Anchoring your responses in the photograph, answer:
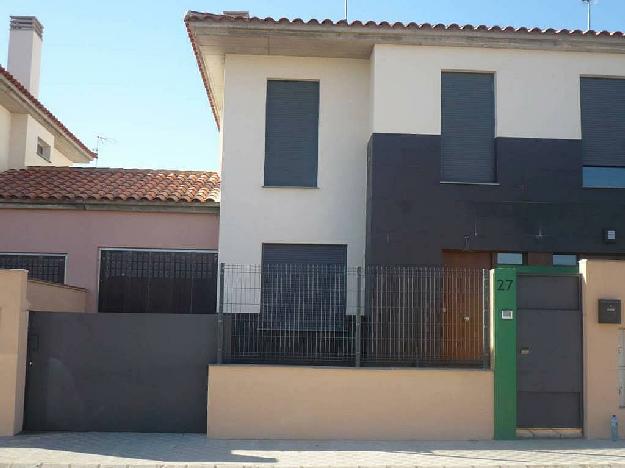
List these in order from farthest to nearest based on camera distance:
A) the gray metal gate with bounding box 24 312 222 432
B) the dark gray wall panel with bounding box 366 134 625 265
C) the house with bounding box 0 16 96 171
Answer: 1. the house with bounding box 0 16 96 171
2. the dark gray wall panel with bounding box 366 134 625 265
3. the gray metal gate with bounding box 24 312 222 432

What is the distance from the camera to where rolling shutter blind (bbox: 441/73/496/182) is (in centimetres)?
1270

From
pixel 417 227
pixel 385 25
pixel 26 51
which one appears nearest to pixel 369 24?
pixel 385 25

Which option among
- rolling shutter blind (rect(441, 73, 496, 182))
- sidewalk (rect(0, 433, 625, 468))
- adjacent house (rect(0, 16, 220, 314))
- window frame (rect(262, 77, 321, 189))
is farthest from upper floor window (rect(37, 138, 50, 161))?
rolling shutter blind (rect(441, 73, 496, 182))

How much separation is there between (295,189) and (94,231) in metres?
3.92

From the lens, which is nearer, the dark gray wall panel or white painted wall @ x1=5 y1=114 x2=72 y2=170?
the dark gray wall panel

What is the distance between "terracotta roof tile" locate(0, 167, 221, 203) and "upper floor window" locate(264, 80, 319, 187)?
1.37m

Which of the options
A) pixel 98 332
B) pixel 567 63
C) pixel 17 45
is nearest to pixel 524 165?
pixel 567 63

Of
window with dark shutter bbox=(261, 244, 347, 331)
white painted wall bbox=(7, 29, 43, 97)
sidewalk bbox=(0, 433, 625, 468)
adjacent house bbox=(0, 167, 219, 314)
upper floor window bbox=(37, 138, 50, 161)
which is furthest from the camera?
white painted wall bbox=(7, 29, 43, 97)

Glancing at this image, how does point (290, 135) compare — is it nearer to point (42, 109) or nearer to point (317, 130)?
point (317, 130)

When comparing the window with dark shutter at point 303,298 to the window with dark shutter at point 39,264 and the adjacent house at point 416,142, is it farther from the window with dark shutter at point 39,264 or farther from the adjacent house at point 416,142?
the window with dark shutter at point 39,264

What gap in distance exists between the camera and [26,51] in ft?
61.8

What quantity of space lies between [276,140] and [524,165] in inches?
176

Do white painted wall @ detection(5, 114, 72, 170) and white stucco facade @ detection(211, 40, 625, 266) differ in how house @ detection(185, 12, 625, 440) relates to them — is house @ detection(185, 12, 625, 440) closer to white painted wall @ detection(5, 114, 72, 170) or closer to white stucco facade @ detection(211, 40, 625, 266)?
white stucco facade @ detection(211, 40, 625, 266)

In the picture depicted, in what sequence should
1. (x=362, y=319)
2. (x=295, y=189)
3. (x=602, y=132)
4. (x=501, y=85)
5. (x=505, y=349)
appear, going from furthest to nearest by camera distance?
(x=295, y=189)
(x=602, y=132)
(x=501, y=85)
(x=362, y=319)
(x=505, y=349)
